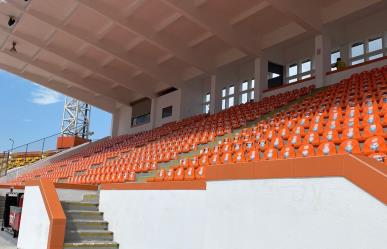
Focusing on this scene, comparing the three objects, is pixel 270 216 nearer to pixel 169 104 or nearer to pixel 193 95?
pixel 193 95

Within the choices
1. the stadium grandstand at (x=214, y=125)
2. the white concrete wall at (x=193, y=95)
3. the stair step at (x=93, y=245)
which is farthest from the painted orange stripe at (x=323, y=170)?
the white concrete wall at (x=193, y=95)

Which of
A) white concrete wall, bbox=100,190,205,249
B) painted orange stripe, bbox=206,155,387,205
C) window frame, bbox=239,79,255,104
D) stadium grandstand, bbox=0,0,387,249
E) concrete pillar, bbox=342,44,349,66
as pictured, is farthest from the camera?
window frame, bbox=239,79,255,104

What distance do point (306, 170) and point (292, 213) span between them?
1.25 ft

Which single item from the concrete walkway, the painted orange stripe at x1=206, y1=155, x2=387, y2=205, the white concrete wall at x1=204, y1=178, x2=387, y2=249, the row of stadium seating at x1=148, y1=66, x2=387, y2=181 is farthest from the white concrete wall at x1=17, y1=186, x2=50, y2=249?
the painted orange stripe at x1=206, y1=155, x2=387, y2=205

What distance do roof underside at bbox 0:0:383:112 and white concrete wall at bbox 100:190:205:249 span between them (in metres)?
8.08

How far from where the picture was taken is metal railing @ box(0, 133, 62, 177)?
26.8m

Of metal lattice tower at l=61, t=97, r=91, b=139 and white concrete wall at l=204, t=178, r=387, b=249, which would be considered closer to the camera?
white concrete wall at l=204, t=178, r=387, b=249

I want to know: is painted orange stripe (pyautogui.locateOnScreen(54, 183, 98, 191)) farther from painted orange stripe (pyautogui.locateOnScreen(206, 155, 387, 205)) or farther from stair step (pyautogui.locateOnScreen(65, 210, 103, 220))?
painted orange stripe (pyautogui.locateOnScreen(206, 155, 387, 205))

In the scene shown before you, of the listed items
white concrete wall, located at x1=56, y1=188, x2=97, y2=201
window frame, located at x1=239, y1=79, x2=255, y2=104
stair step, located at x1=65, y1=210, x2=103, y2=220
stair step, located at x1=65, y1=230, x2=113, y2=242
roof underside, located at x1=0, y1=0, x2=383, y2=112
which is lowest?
stair step, located at x1=65, y1=230, x2=113, y2=242

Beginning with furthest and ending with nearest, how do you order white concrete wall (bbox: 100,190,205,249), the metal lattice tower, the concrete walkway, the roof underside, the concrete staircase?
the metal lattice tower, the roof underside, the concrete walkway, the concrete staircase, white concrete wall (bbox: 100,190,205,249)

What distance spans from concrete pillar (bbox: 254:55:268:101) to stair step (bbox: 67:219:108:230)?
9.65 metres

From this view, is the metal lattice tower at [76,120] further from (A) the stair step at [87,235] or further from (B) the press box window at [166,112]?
(A) the stair step at [87,235]

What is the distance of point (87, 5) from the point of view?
1388 centimetres

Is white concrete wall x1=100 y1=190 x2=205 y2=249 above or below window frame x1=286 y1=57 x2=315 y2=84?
below
